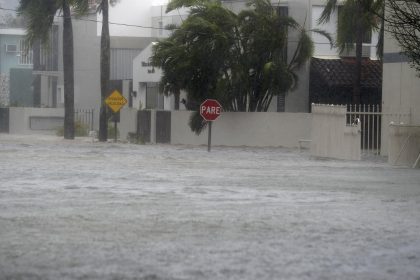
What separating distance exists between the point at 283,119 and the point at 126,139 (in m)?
9.62

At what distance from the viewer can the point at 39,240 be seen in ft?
36.3

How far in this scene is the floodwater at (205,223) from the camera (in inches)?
379

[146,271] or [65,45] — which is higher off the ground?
[65,45]

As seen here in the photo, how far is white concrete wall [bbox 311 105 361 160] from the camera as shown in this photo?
27906 millimetres

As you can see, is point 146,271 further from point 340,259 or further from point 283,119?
point 283,119

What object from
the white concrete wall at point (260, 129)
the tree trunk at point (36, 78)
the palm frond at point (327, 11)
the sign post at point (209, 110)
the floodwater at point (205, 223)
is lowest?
the floodwater at point (205, 223)

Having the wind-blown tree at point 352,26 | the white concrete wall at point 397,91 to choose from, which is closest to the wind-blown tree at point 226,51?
the wind-blown tree at point 352,26

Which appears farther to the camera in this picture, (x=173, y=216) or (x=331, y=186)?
(x=331, y=186)

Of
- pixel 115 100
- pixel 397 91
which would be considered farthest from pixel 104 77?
pixel 397 91

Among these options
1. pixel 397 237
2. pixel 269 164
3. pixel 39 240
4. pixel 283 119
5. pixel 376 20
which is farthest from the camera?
pixel 283 119

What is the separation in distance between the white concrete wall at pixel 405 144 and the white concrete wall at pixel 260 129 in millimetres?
12144

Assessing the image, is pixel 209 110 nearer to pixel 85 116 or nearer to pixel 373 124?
pixel 373 124

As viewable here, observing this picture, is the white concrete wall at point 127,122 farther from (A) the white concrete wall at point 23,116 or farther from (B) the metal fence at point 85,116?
(A) the white concrete wall at point 23,116

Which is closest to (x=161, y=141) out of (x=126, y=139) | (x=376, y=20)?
(x=126, y=139)
